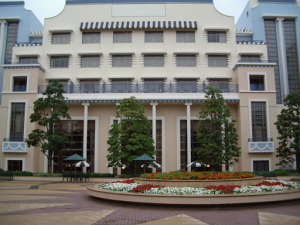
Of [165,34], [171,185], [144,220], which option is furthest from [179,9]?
[144,220]

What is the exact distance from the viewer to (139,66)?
3766cm

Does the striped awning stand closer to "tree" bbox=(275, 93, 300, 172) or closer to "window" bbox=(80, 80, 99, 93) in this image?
"window" bbox=(80, 80, 99, 93)

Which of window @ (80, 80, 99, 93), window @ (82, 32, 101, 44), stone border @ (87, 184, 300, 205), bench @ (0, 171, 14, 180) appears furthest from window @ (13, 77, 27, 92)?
stone border @ (87, 184, 300, 205)

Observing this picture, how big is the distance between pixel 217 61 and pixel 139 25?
33.7 feet

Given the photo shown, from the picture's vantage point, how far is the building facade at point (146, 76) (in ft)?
112

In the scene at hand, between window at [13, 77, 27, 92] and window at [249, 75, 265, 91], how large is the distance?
87.2 ft

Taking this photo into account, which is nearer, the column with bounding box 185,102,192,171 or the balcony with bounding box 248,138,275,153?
the balcony with bounding box 248,138,275,153

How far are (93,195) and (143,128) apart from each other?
45.6ft

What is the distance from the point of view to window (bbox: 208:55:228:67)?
37.8 meters

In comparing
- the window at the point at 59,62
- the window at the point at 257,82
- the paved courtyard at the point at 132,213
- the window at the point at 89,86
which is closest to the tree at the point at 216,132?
the window at the point at 257,82

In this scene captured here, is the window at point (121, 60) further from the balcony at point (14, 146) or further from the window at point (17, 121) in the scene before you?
the balcony at point (14, 146)

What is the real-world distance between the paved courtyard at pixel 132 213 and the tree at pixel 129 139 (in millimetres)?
13221

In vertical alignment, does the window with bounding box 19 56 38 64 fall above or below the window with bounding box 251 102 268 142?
above

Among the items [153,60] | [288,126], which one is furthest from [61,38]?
[288,126]
